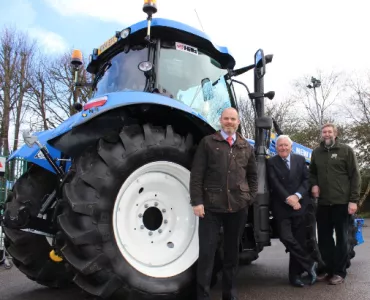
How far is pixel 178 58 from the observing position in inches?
160

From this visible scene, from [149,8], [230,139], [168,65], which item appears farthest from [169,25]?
[230,139]

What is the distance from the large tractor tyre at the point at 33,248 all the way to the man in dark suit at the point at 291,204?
238 centimetres

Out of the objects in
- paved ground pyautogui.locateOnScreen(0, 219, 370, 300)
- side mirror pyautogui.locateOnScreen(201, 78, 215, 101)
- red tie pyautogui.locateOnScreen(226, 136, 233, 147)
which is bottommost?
paved ground pyautogui.locateOnScreen(0, 219, 370, 300)

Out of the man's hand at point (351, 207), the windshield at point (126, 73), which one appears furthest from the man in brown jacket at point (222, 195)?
the man's hand at point (351, 207)

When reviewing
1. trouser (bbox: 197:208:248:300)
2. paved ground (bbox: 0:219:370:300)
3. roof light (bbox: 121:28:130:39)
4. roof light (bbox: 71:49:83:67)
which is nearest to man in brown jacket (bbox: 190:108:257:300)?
trouser (bbox: 197:208:248:300)

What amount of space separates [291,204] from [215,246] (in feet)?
4.12

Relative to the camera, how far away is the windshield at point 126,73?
12.9 feet

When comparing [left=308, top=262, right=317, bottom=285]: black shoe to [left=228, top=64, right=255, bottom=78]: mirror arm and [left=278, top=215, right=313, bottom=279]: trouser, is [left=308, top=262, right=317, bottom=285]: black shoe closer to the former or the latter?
[left=278, top=215, right=313, bottom=279]: trouser

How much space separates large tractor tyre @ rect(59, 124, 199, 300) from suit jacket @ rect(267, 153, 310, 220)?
117 cm

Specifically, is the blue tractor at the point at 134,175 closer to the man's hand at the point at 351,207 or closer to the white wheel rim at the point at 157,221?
the white wheel rim at the point at 157,221

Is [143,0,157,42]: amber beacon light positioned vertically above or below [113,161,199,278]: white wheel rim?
above

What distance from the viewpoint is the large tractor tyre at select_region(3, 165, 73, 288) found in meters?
4.09

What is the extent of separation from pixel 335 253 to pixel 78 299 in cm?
296

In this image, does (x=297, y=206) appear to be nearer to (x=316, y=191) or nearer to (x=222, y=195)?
(x=316, y=191)
